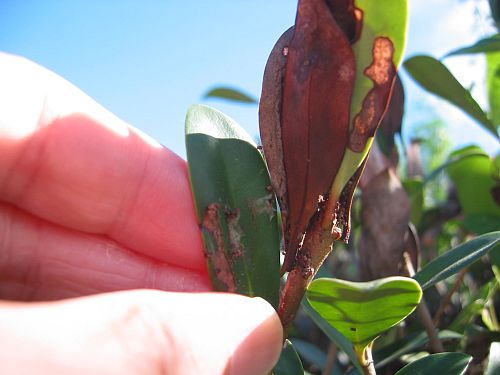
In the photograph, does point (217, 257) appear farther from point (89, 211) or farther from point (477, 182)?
point (477, 182)

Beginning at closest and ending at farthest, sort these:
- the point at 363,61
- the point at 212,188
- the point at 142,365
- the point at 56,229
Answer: the point at 142,365 → the point at 363,61 → the point at 212,188 → the point at 56,229

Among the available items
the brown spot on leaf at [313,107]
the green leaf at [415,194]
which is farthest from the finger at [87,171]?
the green leaf at [415,194]

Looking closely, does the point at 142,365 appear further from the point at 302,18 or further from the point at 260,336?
the point at 302,18

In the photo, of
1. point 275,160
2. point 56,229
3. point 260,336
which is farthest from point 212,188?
point 56,229

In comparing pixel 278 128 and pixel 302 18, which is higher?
pixel 302 18

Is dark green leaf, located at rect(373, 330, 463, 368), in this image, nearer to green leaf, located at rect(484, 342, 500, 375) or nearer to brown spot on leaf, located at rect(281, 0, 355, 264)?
green leaf, located at rect(484, 342, 500, 375)

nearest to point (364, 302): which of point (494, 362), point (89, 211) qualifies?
point (494, 362)

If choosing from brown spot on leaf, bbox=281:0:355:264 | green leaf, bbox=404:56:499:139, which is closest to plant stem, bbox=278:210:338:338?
brown spot on leaf, bbox=281:0:355:264
